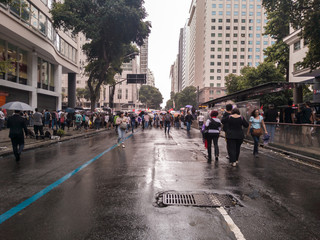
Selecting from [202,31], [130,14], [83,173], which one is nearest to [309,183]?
[83,173]

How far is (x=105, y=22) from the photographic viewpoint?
2481 cm

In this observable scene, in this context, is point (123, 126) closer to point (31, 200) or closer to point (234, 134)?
point (234, 134)

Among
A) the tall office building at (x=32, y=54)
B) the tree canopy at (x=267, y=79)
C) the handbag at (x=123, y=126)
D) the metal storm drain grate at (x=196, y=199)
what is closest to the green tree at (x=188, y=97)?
the tree canopy at (x=267, y=79)

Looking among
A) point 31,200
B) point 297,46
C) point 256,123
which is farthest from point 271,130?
point 297,46

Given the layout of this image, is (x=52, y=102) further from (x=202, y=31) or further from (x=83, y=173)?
(x=202, y=31)

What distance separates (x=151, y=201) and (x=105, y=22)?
2358 centimetres

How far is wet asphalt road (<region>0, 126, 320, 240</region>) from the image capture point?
3.25m

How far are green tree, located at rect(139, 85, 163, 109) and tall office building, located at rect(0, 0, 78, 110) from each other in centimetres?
8815

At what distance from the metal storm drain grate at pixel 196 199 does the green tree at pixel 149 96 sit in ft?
389

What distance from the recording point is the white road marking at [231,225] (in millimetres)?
3113

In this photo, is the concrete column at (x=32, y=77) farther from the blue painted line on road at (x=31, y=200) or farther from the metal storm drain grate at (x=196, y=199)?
the metal storm drain grate at (x=196, y=199)

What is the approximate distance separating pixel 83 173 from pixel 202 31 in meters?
105

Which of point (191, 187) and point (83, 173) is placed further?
point (83, 173)

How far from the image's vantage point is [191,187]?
5.30 metres
